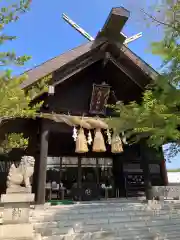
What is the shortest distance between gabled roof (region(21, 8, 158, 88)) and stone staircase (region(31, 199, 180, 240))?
4.70 metres

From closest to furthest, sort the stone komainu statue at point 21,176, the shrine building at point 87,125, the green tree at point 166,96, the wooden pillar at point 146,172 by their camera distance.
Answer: the green tree at point 166,96
the stone komainu statue at point 21,176
the shrine building at point 87,125
the wooden pillar at point 146,172

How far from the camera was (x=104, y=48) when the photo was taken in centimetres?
1015

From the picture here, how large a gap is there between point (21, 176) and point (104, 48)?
6317mm

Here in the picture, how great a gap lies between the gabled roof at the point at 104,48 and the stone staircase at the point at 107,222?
15.4 feet

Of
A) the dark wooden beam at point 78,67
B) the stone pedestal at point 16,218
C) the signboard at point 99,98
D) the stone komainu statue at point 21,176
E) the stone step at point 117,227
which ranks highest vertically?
the dark wooden beam at point 78,67

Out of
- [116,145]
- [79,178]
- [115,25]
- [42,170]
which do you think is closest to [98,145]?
[116,145]

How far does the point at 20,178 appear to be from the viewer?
6367 millimetres

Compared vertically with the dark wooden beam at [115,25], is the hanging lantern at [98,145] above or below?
below

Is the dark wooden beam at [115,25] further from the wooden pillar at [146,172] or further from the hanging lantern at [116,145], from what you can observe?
the wooden pillar at [146,172]

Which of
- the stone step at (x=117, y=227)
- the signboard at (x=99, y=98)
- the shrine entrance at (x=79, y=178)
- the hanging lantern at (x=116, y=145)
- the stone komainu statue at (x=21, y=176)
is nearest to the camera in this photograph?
the stone step at (x=117, y=227)

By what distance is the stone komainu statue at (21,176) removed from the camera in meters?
6.30

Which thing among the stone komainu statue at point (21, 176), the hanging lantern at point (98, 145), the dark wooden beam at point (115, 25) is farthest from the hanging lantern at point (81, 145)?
the dark wooden beam at point (115, 25)

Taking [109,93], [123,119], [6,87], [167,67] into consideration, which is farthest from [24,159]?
[109,93]

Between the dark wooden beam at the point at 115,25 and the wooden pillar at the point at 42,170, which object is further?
the dark wooden beam at the point at 115,25
